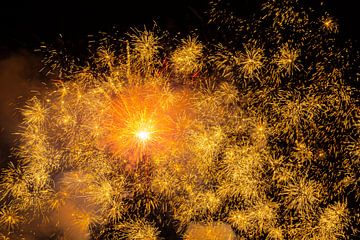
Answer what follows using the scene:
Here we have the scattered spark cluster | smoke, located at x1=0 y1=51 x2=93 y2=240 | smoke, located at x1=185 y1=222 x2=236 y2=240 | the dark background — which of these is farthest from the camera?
smoke, located at x1=0 y1=51 x2=93 y2=240

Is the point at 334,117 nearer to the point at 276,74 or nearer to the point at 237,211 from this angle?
the point at 276,74

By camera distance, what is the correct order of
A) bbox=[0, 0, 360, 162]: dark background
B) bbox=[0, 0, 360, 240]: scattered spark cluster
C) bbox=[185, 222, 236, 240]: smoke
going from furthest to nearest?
bbox=[185, 222, 236, 240]: smoke
bbox=[0, 0, 360, 162]: dark background
bbox=[0, 0, 360, 240]: scattered spark cluster

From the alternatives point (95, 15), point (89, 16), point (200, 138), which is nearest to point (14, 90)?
point (89, 16)

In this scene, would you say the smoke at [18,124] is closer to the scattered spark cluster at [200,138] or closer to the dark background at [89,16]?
the scattered spark cluster at [200,138]

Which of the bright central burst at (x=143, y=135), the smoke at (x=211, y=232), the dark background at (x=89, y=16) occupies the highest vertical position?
the dark background at (x=89, y=16)

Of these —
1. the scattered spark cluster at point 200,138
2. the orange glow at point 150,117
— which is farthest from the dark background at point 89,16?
the orange glow at point 150,117

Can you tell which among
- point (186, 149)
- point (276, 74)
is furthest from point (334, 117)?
point (186, 149)

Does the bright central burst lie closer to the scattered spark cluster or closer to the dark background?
the scattered spark cluster

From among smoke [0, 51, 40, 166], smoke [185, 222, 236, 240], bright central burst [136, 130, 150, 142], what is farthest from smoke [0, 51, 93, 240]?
smoke [185, 222, 236, 240]
